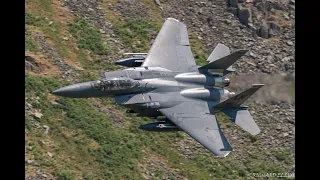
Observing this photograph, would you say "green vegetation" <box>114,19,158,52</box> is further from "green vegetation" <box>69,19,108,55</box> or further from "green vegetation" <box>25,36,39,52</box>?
"green vegetation" <box>25,36,39,52</box>

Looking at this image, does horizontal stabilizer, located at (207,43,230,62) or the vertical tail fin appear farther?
horizontal stabilizer, located at (207,43,230,62)

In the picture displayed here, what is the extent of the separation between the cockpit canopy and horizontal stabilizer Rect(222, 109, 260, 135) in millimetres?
5336

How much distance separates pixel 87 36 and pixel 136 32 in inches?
147

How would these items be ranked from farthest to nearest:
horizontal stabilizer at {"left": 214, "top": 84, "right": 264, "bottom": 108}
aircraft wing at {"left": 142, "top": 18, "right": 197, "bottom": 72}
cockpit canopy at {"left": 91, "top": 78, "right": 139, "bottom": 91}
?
aircraft wing at {"left": 142, "top": 18, "right": 197, "bottom": 72}
horizontal stabilizer at {"left": 214, "top": 84, "right": 264, "bottom": 108}
cockpit canopy at {"left": 91, "top": 78, "right": 139, "bottom": 91}

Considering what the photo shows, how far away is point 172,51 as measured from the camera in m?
40.4

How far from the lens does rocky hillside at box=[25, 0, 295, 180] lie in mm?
39781

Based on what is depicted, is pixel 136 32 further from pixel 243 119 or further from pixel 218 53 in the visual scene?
pixel 243 119

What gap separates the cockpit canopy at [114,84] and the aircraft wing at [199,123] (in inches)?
83.8

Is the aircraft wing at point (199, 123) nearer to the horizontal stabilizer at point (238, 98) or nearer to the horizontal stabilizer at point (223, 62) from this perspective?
the horizontal stabilizer at point (238, 98)

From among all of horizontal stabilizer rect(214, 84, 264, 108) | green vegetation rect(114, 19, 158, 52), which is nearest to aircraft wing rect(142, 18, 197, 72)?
horizontal stabilizer rect(214, 84, 264, 108)

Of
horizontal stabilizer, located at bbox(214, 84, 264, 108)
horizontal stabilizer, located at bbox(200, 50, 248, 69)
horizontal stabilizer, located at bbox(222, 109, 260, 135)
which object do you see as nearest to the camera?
horizontal stabilizer, located at bbox(222, 109, 260, 135)
